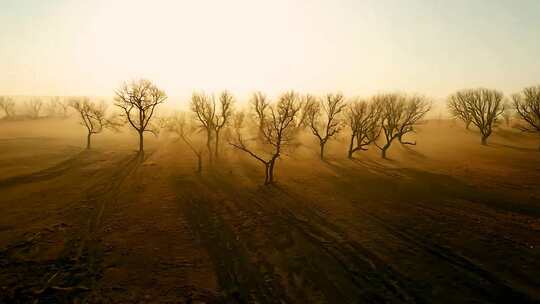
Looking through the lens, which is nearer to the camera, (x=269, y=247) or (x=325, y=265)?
(x=325, y=265)

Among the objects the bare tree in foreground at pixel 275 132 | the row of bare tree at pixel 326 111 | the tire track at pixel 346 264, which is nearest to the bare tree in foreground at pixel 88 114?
the row of bare tree at pixel 326 111

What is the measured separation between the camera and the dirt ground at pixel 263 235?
41.2 feet

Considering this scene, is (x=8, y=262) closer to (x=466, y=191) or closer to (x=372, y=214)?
(x=372, y=214)

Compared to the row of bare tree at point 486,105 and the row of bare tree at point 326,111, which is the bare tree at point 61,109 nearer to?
the row of bare tree at point 326,111

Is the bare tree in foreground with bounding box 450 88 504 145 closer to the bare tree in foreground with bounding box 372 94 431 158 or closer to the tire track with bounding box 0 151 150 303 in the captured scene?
the bare tree in foreground with bounding box 372 94 431 158

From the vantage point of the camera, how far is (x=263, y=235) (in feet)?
58.7

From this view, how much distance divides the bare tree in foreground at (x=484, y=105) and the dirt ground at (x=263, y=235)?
100ft

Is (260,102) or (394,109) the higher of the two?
(260,102)

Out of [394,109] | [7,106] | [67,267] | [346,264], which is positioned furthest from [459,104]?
Result: [7,106]

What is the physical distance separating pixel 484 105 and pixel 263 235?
226 ft

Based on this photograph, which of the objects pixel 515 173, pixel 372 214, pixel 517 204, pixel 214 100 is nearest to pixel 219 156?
pixel 214 100

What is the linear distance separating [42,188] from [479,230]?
36168 millimetres

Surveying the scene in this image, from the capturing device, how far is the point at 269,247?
53.8 ft

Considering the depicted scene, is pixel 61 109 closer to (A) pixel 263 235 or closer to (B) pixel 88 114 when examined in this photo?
(B) pixel 88 114
